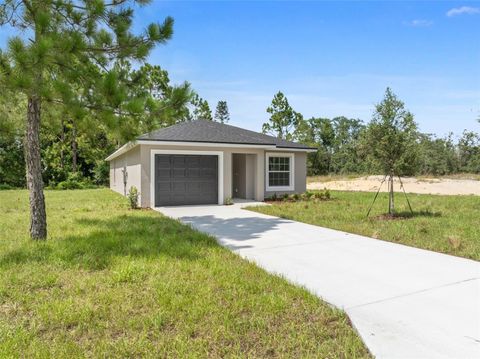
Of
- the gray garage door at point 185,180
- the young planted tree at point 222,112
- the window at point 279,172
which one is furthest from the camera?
the young planted tree at point 222,112

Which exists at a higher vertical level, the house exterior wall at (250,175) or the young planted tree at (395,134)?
the young planted tree at (395,134)

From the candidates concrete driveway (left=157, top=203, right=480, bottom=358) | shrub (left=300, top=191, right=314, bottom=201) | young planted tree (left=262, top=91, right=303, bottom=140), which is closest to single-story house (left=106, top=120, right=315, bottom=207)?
shrub (left=300, top=191, right=314, bottom=201)

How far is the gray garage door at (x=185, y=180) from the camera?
12.8 metres

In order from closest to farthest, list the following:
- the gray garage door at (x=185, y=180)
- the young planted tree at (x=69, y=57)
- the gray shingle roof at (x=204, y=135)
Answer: the young planted tree at (x=69, y=57), the gray shingle roof at (x=204, y=135), the gray garage door at (x=185, y=180)

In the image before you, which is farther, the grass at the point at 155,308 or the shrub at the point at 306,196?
the shrub at the point at 306,196

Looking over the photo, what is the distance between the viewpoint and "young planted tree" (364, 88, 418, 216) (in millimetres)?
9195

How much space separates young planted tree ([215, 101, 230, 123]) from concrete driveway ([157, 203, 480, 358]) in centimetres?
5414

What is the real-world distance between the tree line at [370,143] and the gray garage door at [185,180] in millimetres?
5635

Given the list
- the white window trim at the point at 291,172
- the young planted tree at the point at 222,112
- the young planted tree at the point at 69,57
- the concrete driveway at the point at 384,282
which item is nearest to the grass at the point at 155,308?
the concrete driveway at the point at 384,282

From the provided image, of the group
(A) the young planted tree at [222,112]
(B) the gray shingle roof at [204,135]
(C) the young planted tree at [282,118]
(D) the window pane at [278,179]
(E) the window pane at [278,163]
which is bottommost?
(D) the window pane at [278,179]

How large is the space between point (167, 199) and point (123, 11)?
7580mm

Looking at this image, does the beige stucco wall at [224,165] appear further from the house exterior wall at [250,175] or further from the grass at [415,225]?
the grass at [415,225]

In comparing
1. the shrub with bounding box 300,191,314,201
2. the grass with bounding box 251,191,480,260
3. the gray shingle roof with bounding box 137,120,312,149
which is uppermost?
the gray shingle roof with bounding box 137,120,312,149

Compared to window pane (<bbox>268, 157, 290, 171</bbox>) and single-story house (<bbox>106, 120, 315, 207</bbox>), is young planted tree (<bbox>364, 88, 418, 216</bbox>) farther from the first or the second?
window pane (<bbox>268, 157, 290, 171</bbox>)
